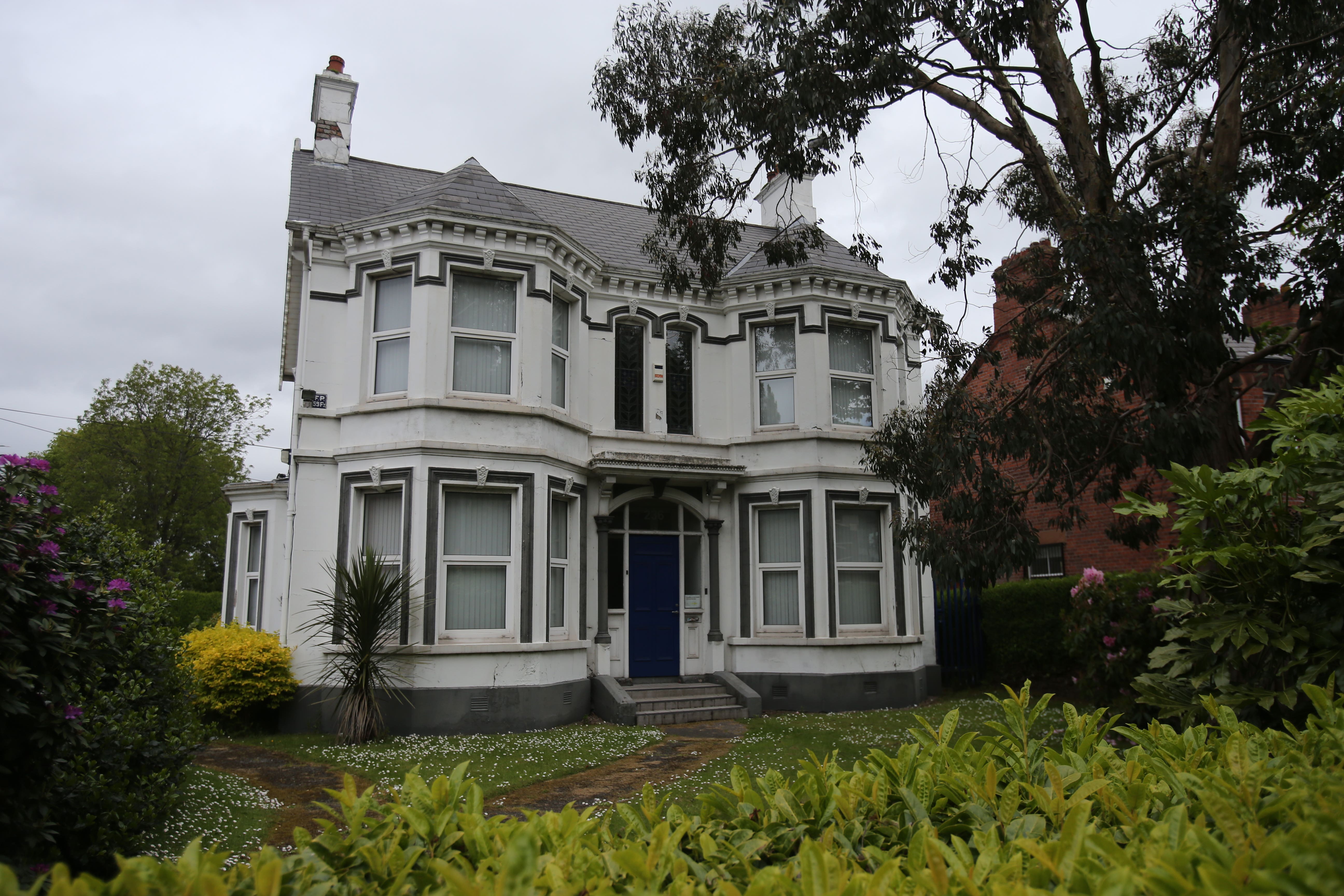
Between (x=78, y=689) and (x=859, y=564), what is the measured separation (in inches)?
464

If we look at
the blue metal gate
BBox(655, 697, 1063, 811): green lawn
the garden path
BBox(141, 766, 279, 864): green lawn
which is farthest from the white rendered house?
BBox(141, 766, 279, 864): green lawn

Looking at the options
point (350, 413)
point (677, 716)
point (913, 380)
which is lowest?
point (677, 716)

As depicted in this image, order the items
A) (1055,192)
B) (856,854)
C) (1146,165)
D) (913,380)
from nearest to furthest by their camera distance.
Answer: (856,854) → (1055,192) → (1146,165) → (913,380)

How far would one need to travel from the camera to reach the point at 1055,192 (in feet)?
34.5

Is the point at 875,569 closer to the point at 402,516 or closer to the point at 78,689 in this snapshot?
the point at 402,516

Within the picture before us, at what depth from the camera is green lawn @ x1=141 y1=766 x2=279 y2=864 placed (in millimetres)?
6527

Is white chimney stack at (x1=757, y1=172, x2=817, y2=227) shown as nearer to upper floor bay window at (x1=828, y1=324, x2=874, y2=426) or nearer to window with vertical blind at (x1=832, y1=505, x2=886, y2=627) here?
upper floor bay window at (x1=828, y1=324, x2=874, y2=426)

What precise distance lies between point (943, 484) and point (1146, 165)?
492cm

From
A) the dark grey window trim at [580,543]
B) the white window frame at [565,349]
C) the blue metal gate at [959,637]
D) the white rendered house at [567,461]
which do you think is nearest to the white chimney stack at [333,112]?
the white rendered house at [567,461]

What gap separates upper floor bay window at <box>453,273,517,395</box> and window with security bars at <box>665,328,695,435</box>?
3.10m

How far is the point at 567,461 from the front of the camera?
13.7 m

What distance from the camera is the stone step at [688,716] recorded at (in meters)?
13.1

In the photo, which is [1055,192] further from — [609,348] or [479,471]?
[479,471]

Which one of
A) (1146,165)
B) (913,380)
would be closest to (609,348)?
(913,380)
